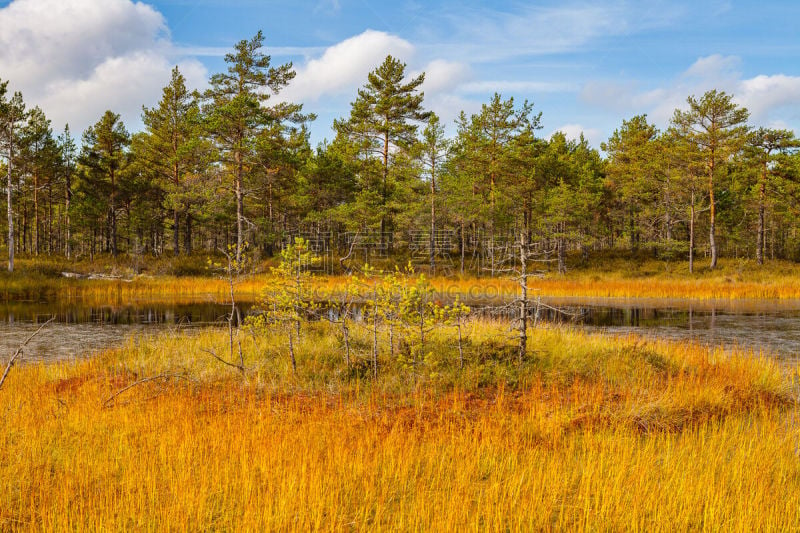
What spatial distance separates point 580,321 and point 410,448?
14.8 meters

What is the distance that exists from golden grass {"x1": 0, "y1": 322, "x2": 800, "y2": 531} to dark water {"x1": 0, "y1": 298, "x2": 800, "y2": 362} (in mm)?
3299

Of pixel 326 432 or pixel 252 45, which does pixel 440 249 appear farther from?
pixel 326 432

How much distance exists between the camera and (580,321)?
18.3 metres

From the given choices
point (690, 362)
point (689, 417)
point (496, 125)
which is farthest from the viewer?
point (496, 125)

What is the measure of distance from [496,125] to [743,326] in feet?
94.8

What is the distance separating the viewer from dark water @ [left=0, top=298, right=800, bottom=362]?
1341 cm

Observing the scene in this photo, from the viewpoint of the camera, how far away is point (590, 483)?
4.60m

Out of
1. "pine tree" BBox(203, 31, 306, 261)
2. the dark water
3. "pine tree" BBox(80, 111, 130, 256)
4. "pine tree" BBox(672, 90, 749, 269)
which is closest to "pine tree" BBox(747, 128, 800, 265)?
"pine tree" BBox(672, 90, 749, 269)

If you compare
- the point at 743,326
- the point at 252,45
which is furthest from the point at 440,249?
the point at 743,326

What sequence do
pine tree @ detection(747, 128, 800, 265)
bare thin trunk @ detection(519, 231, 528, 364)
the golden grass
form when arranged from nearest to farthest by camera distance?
the golden grass, bare thin trunk @ detection(519, 231, 528, 364), pine tree @ detection(747, 128, 800, 265)

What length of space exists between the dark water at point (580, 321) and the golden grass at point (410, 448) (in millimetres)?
3299

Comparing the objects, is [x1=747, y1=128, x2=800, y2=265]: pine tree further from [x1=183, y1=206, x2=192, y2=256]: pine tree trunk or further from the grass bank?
[x1=183, y1=206, x2=192, y2=256]: pine tree trunk

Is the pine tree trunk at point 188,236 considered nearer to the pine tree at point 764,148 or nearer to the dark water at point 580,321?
the dark water at point 580,321

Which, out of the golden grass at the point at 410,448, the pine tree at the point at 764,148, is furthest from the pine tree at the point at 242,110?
the pine tree at the point at 764,148
